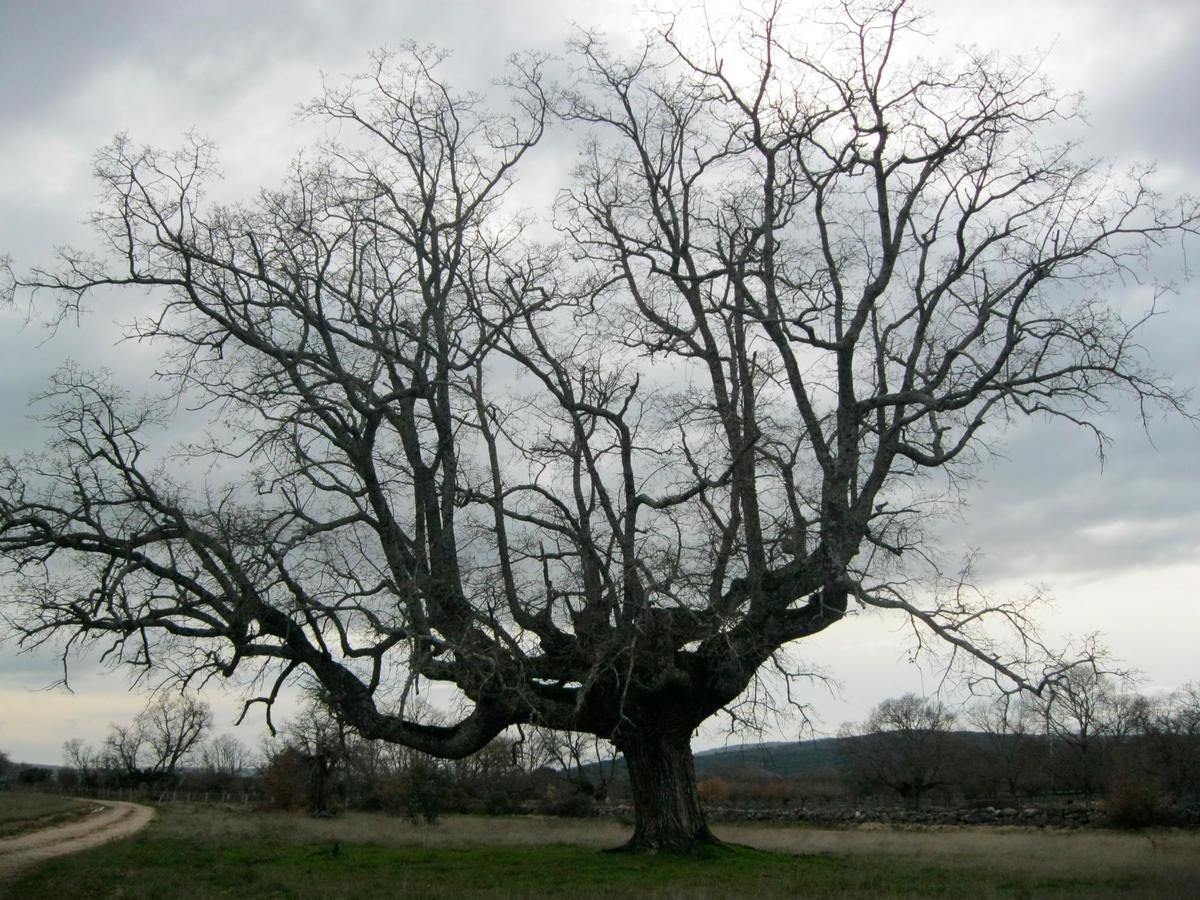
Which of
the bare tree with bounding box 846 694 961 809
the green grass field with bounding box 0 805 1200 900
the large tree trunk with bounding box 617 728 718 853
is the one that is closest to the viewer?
the green grass field with bounding box 0 805 1200 900

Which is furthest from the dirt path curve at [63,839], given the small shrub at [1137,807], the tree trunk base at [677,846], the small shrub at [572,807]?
the small shrub at [1137,807]

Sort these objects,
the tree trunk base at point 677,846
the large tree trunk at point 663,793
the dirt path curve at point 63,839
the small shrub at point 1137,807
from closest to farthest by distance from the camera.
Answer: the tree trunk base at point 677,846 < the large tree trunk at point 663,793 < the dirt path curve at point 63,839 < the small shrub at point 1137,807

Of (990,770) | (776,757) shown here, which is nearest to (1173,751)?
(990,770)

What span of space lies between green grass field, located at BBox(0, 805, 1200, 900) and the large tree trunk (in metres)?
0.58

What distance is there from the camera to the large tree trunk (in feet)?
57.8

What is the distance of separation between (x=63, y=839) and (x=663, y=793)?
736 inches

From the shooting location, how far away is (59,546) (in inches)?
612

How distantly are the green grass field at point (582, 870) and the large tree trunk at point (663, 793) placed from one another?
576 millimetres

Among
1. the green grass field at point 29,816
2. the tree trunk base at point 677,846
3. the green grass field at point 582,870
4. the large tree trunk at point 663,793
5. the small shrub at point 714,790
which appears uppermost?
the large tree trunk at point 663,793

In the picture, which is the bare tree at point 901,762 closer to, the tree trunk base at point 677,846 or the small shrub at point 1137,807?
the small shrub at point 1137,807

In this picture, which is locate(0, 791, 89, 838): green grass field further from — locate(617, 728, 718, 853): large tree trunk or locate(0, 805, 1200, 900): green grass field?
locate(617, 728, 718, 853): large tree trunk

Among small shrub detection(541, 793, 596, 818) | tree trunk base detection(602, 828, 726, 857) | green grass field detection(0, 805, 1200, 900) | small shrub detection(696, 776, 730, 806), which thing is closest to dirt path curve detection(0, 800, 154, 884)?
green grass field detection(0, 805, 1200, 900)

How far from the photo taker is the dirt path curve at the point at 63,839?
66.7 ft

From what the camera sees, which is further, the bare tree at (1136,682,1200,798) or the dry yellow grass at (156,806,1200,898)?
the bare tree at (1136,682,1200,798)
